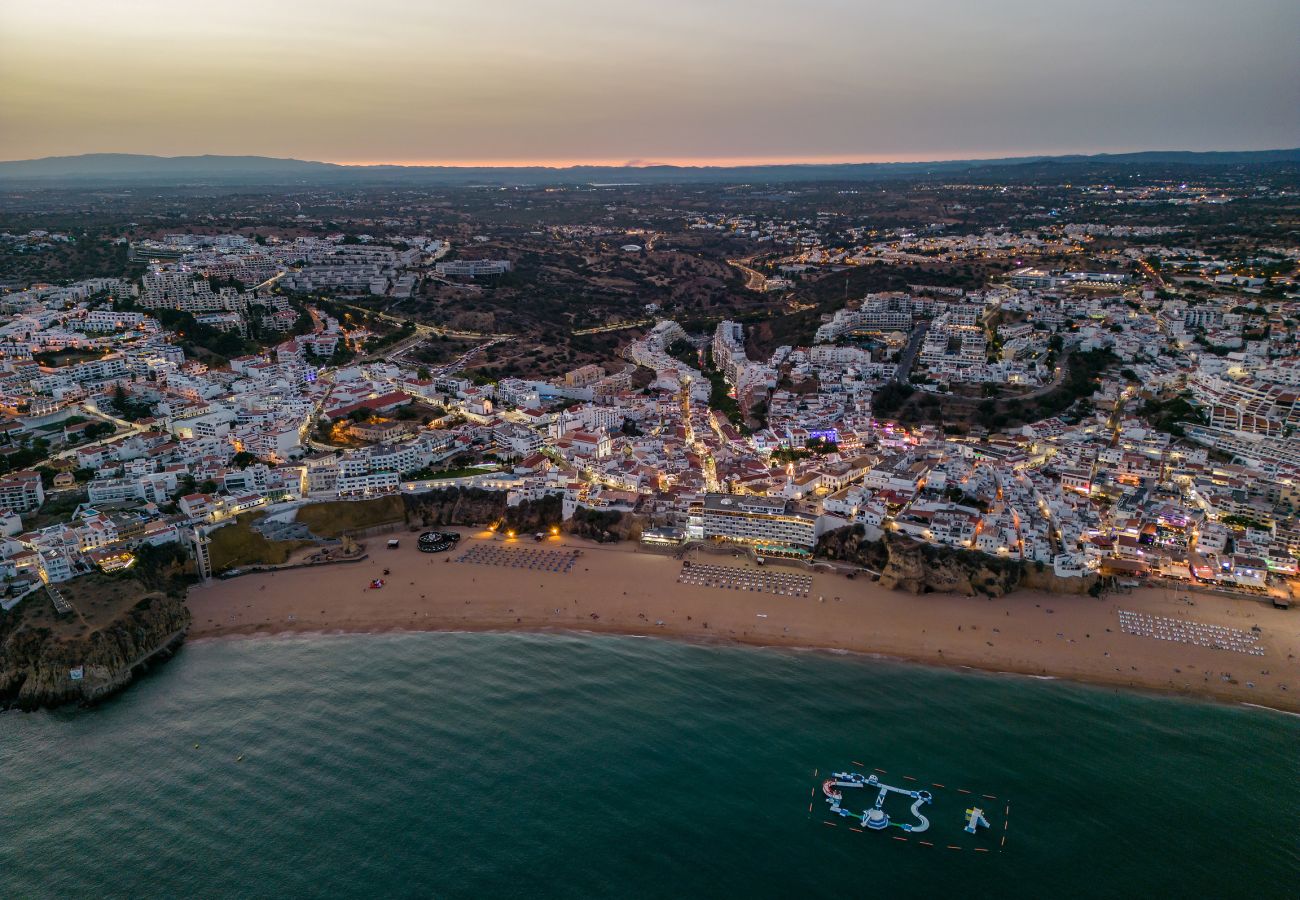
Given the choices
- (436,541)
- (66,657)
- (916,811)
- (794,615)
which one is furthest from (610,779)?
(66,657)

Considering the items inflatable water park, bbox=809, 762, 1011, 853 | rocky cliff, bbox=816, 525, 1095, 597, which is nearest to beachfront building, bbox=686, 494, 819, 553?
rocky cliff, bbox=816, 525, 1095, 597

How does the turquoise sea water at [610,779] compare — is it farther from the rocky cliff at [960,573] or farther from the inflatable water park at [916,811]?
the rocky cliff at [960,573]

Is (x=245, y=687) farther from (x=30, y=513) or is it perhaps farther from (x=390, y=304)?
(x=390, y=304)

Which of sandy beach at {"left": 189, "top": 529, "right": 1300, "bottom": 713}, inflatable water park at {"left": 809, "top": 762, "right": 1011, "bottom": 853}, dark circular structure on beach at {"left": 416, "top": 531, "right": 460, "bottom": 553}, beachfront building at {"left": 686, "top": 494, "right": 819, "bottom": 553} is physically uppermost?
beachfront building at {"left": 686, "top": 494, "right": 819, "bottom": 553}

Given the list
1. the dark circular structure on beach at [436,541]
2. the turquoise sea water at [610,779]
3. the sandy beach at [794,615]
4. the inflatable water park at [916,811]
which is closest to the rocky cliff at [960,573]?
the sandy beach at [794,615]

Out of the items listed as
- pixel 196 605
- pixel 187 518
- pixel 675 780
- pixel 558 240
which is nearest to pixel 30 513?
pixel 187 518

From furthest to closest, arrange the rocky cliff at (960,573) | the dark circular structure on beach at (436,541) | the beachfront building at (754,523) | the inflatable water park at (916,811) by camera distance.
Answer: the dark circular structure on beach at (436,541) → the beachfront building at (754,523) → the rocky cliff at (960,573) → the inflatable water park at (916,811)

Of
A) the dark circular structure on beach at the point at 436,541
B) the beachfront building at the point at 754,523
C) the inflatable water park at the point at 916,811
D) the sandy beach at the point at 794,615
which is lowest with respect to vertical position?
the inflatable water park at the point at 916,811

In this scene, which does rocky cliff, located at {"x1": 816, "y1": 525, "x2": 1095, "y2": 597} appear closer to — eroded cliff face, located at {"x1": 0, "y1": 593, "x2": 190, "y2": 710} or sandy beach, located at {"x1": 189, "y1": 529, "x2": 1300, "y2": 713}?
sandy beach, located at {"x1": 189, "y1": 529, "x2": 1300, "y2": 713}
